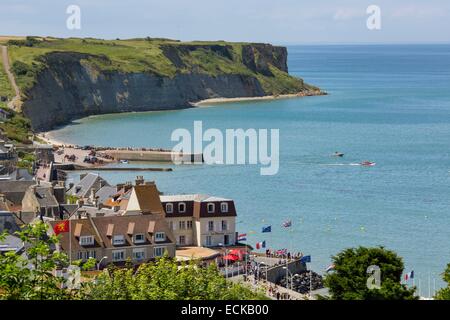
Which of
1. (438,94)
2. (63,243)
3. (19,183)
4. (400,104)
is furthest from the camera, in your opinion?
(438,94)

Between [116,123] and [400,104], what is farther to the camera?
[400,104]

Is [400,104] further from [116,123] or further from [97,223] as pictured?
[97,223]

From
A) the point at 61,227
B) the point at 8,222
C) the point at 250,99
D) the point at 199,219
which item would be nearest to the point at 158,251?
the point at 61,227

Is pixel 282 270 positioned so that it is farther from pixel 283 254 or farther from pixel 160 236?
pixel 160 236

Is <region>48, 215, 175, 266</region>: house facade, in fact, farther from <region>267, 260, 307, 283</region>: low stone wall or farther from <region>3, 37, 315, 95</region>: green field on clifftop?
<region>3, 37, 315, 95</region>: green field on clifftop

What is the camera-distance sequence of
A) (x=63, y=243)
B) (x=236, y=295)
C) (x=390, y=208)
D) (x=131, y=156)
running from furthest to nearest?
(x=131, y=156), (x=390, y=208), (x=63, y=243), (x=236, y=295)

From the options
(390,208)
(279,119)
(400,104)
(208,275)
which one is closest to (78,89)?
(279,119)

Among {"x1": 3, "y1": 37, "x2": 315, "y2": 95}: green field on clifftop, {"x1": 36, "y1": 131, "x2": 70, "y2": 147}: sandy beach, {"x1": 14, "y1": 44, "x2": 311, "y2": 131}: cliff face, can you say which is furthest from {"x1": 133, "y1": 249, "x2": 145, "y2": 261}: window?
{"x1": 3, "y1": 37, "x2": 315, "y2": 95}: green field on clifftop
